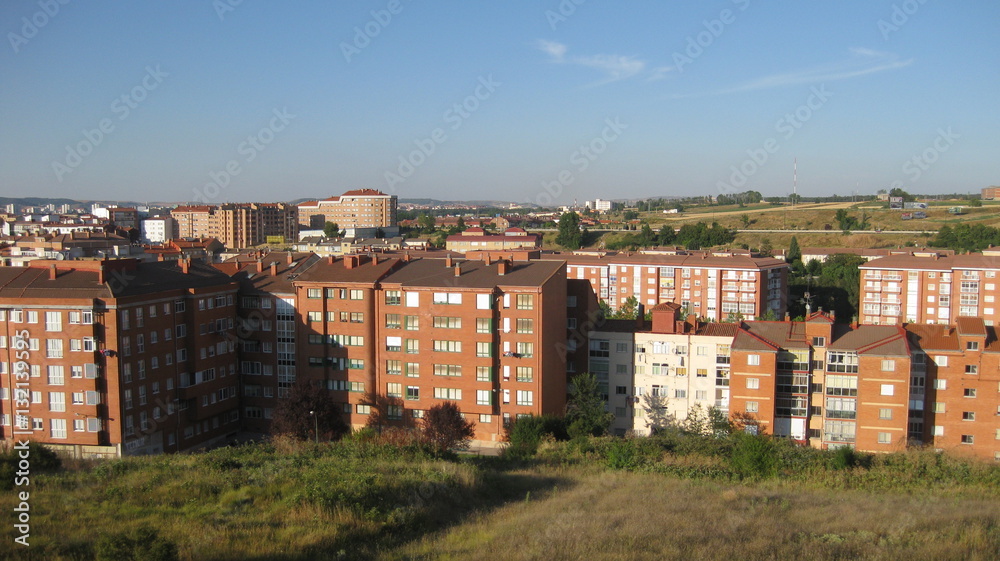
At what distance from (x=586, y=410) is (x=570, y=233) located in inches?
2502

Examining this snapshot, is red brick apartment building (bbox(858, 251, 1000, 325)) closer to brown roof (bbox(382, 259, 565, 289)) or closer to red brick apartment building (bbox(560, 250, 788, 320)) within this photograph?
red brick apartment building (bbox(560, 250, 788, 320))

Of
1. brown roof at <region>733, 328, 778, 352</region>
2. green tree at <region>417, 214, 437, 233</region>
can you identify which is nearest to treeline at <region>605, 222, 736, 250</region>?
green tree at <region>417, 214, 437, 233</region>

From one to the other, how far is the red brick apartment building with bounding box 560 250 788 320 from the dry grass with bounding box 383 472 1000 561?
35908 millimetres

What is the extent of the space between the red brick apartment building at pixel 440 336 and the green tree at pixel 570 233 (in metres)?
59.7

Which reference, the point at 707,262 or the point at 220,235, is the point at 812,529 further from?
the point at 220,235

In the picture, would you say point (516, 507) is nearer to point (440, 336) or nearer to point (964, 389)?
point (440, 336)

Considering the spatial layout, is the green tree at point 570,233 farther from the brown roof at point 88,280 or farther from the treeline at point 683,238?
the brown roof at point 88,280

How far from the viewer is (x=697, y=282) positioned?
2002 inches

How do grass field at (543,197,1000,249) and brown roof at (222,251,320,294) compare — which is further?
grass field at (543,197,1000,249)

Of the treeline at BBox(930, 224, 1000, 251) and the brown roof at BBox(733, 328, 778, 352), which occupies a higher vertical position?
the treeline at BBox(930, 224, 1000, 251)

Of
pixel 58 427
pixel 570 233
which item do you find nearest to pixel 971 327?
pixel 58 427

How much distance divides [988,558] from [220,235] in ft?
335

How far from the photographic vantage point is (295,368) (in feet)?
91.0

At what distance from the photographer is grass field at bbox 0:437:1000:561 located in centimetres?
962
